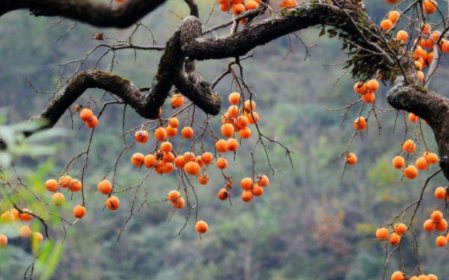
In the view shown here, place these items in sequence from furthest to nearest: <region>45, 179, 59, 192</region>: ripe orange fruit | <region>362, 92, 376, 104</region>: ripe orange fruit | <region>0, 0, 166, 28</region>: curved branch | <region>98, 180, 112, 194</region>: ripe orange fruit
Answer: <region>98, 180, 112, 194</region>: ripe orange fruit
<region>45, 179, 59, 192</region>: ripe orange fruit
<region>362, 92, 376, 104</region>: ripe orange fruit
<region>0, 0, 166, 28</region>: curved branch

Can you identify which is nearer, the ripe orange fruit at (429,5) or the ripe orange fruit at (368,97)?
the ripe orange fruit at (368,97)

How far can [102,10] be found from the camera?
1226mm

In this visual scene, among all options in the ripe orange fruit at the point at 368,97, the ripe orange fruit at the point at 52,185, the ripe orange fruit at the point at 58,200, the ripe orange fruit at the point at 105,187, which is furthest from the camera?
the ripe orange fruit at the point at 105,187

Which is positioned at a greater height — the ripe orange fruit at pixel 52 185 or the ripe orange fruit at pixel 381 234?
the ripe orange fruit at pixel 52 185

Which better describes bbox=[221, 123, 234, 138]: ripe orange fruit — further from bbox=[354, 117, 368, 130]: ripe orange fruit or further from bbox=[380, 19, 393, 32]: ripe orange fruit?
bbox=[380, 19, 393, 32]: ripe orange fruit

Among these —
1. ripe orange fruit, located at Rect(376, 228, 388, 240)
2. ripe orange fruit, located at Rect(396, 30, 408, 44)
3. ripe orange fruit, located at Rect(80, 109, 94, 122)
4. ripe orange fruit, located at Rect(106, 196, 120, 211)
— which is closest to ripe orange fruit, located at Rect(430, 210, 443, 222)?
ripe orange fruit, located at Rect(376, 228, 388, 240)

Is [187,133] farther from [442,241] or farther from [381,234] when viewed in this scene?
[442,241]

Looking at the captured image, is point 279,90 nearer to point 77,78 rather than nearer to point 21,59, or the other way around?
point 21,59

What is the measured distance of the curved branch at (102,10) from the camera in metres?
1.21

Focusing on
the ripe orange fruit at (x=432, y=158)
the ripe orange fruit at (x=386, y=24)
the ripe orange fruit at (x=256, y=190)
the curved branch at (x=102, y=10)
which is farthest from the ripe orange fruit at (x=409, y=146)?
the curved branch at (x=102, y=10)

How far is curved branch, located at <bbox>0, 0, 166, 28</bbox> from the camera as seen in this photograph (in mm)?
1212

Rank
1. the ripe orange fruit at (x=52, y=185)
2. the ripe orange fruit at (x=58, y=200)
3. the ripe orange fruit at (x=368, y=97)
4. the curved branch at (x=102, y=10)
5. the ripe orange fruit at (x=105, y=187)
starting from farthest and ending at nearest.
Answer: the ripe orange fruit at (x=105, y=187), the ripe orange fruit at (x=52, y=185), the ripe orange fruit at (x=368, y=97), the ripe orange fruit at (x=58, y=200), the curved branch at (x=102, y=10)

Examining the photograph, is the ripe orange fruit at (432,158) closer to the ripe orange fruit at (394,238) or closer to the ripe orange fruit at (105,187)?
the ripe orange fruit at (394,238)

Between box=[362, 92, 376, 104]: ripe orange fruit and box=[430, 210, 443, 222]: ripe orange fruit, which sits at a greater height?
box=[362, 92, 376, 104]: ripe orange fruit
